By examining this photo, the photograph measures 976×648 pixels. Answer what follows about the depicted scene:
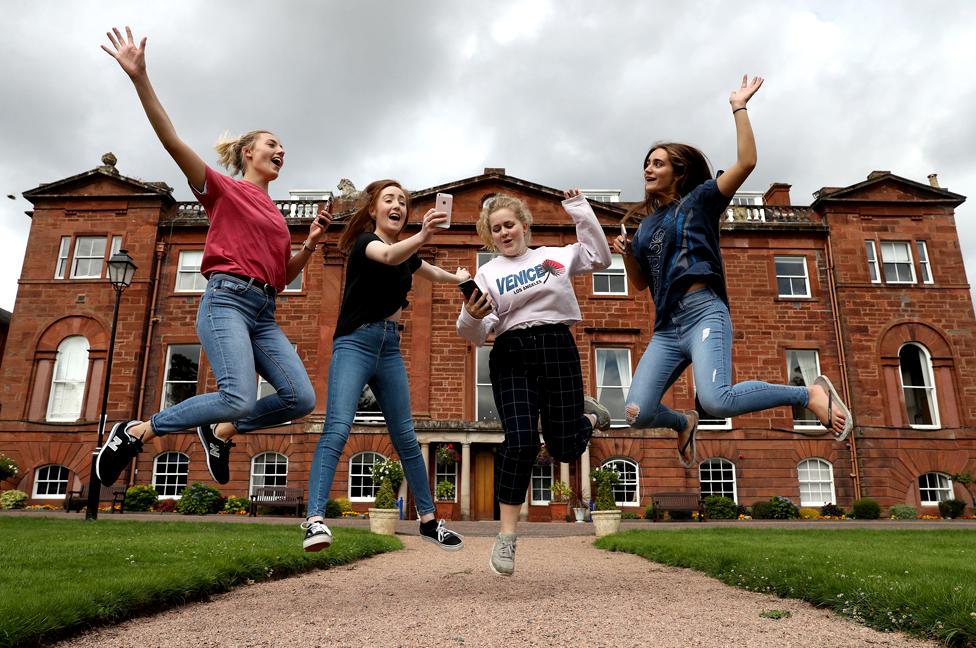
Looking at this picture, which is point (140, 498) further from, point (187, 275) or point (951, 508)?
point (951, 508)

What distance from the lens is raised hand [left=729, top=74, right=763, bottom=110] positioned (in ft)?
13.5

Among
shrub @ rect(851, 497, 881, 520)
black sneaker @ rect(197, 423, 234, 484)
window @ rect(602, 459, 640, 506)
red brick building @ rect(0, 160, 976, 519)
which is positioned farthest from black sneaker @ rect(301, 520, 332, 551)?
shrub @ rect(851, 497, 881, 520)

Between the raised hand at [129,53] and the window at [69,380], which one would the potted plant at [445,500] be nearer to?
the window at [69,380]

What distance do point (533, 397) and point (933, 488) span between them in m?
21.7

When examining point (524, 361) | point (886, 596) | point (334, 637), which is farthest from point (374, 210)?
point (886, 596)

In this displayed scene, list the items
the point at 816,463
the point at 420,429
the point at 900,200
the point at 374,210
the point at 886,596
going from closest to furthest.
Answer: the point at 886,596, the point at 374,210, the point at 420,429, the point at 816,463, the point at 900,200

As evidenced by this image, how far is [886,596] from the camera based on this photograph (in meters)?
3.90

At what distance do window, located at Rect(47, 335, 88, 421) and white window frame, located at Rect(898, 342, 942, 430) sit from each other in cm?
→ 2560

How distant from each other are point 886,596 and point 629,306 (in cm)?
1873

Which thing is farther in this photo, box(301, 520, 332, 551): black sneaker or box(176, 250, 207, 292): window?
box(176, 250, 207, 292): window

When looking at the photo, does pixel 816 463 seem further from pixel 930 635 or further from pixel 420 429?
pixel 930 635

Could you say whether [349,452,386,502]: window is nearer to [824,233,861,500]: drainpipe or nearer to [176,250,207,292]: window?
[176,250,207,292]: window

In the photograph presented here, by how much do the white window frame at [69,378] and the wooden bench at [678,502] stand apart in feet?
57.9

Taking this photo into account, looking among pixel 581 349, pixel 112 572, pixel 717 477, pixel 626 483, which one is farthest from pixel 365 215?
pixel 717 477
